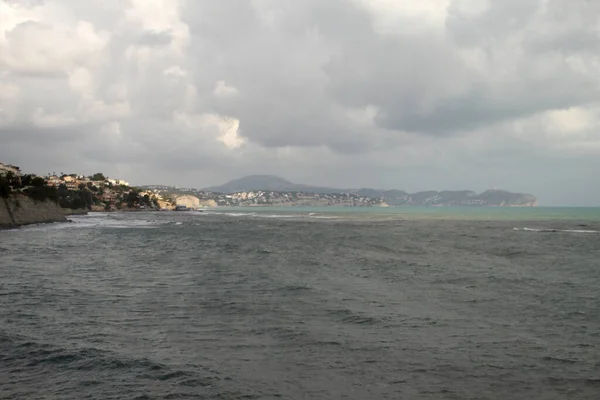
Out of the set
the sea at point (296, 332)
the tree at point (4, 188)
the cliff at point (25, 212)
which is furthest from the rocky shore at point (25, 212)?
the sea at point (296, 332)

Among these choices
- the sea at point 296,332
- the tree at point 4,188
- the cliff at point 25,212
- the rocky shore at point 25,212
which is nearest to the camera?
the sea at point 296,332

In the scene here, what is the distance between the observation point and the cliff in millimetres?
98312

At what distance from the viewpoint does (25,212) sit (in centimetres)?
10981

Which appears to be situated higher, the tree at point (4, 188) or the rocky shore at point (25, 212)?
the tree at point (4, 188)

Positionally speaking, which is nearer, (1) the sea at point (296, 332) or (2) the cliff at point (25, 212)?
(1) the sea at point (296, 332)

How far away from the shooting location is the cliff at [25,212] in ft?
323

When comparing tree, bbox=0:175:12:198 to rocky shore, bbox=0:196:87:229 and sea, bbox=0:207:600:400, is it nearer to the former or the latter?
rocky shore, bbox=0:196:87:229

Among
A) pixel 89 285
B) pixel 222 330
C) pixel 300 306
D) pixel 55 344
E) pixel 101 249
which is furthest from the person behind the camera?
pixel 101 249

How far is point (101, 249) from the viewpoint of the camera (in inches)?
2137

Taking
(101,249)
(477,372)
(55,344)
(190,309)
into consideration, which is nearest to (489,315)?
(477,372)

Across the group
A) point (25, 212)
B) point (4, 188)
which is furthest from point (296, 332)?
point (25, 212)

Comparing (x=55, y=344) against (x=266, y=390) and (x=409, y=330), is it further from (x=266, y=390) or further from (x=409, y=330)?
(x=409, y=330)

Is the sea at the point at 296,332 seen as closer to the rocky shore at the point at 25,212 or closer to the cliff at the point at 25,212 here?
the rocky shore at the point at 25,212

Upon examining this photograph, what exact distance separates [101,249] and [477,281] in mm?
39611
